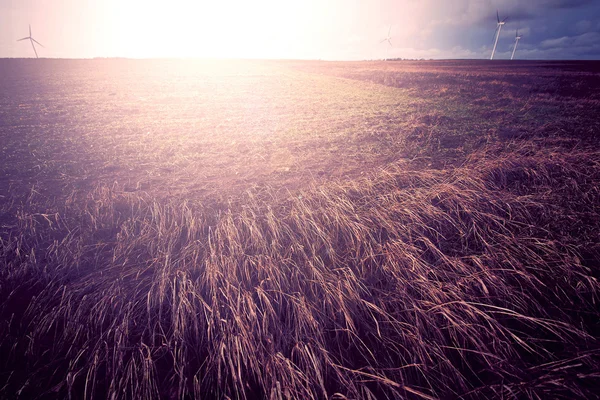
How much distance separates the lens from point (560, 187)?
3.93 metres

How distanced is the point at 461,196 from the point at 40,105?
652 inches

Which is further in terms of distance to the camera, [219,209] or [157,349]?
[219,209]

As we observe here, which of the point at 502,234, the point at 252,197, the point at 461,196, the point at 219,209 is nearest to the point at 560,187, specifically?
the point at 461,196

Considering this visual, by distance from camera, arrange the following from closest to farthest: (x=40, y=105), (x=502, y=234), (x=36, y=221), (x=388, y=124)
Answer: (x=502, y=234) < (x=36, y=221) < (x=388, y=124) < (x=40, y=105)

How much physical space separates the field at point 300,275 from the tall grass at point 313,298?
20 mm

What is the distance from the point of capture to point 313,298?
254cm

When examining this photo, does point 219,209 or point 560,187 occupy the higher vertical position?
point 560,187

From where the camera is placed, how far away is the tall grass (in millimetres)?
1912

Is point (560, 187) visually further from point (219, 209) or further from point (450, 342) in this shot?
point (219, 209)

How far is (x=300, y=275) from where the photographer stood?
2.77 meters

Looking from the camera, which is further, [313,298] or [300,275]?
[300,275]

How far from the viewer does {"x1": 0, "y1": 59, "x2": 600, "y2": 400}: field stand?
194 cm

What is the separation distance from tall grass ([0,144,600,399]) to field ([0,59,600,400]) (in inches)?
0.8

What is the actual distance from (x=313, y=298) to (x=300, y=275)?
0.31 meters
